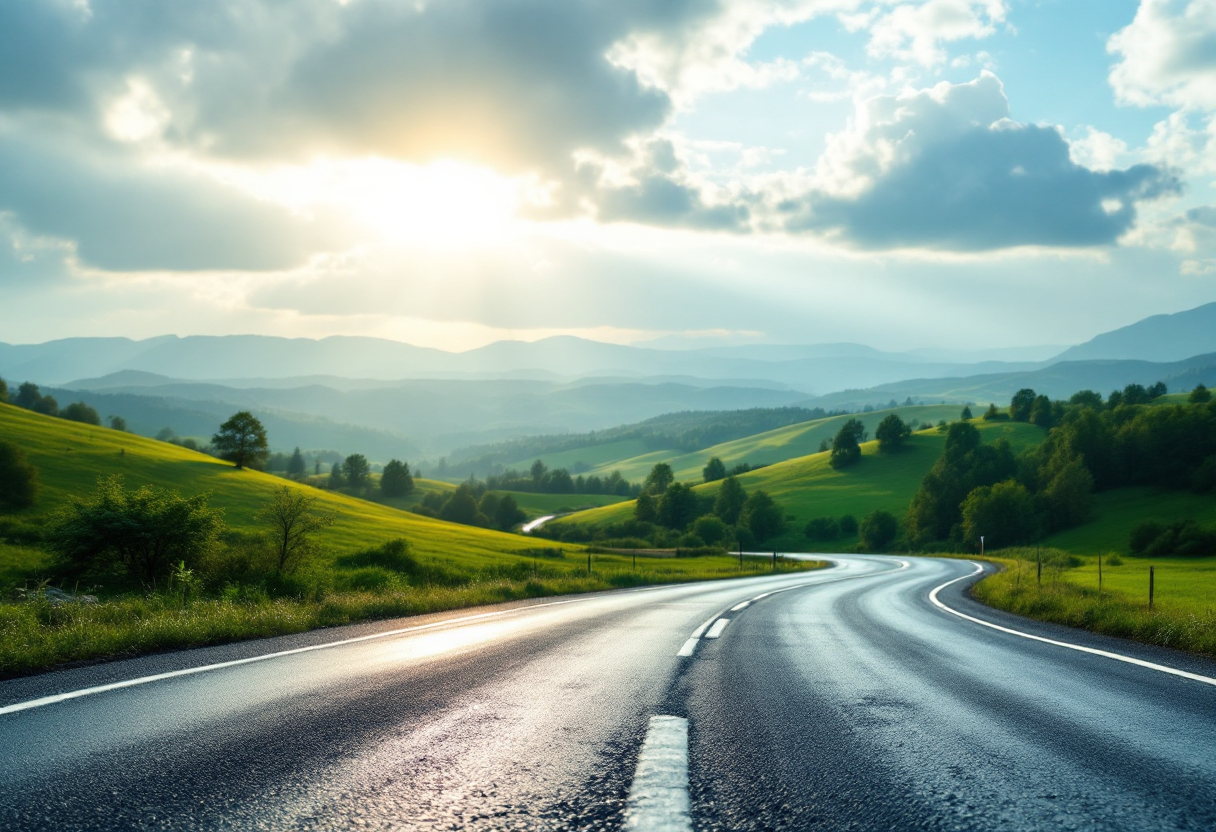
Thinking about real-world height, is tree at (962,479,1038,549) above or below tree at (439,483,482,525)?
above

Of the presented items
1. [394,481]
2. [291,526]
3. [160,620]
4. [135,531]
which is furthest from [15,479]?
[394,481]

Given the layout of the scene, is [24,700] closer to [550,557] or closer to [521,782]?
[521,782]

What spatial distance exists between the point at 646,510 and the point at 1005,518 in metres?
50.2

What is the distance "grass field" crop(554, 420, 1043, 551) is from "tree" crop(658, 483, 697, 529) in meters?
8.59

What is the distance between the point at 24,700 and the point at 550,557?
184 ft

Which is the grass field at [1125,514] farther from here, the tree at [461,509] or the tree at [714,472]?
the tree at [461,509]

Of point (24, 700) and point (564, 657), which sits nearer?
point (24, 700)

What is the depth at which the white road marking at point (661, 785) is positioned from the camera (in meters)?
3.11

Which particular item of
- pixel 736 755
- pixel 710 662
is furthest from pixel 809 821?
pixel 710 662

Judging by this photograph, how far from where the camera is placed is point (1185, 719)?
5.32 metres

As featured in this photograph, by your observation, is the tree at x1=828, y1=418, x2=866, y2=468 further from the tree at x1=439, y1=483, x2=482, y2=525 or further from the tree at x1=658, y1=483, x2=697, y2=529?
the tree at x1=439, y1=483, x2=482, y2=525

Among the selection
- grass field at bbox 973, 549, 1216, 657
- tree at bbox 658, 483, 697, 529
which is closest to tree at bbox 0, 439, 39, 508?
grass field at bbox 973, 549, 1216, 657

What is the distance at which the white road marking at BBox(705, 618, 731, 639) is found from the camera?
10.9m

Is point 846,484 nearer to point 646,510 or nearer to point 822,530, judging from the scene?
point 822,530
